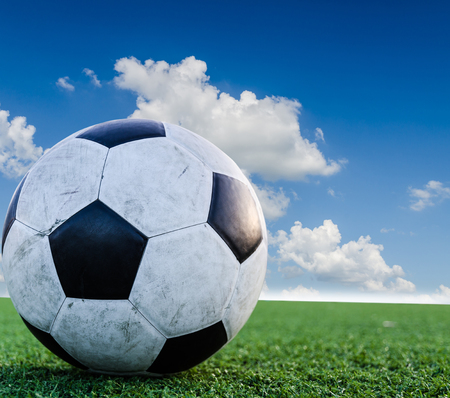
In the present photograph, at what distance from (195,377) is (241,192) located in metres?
1.48

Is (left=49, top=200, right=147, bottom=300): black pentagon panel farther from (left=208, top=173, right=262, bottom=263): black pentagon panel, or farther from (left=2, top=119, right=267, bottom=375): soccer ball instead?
(left=208, top=173, right=262, bottom=263): black pentagon panel

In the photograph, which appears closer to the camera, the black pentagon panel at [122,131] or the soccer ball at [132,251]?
the soccer ball at [132,251]

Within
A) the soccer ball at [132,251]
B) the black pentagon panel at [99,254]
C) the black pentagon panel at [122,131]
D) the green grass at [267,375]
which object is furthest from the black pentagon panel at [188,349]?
the black pentagon panel at [122,131]

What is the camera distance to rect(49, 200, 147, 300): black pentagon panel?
2092 mm

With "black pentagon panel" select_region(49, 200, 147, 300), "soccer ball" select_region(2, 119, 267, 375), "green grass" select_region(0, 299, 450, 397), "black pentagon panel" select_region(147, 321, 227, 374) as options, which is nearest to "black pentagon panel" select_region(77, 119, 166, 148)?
"soccer ball" select_region(2, 119, 267, 375)

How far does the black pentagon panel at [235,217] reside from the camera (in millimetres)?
2328

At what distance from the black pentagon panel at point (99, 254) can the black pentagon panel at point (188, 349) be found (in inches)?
19.4

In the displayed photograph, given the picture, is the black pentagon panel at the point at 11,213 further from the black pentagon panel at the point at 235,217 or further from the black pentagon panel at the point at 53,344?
the black pentagon panel at the point at 235,217

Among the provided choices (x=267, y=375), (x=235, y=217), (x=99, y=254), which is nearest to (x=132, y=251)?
(x=99, y=254)

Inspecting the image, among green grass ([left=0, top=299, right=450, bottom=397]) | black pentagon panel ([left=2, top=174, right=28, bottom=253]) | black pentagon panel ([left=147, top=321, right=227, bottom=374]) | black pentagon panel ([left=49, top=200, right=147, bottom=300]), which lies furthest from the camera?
black pentagon panel ([left=2, top=174, right=28, bottom=253])

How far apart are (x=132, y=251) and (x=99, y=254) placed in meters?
0.19

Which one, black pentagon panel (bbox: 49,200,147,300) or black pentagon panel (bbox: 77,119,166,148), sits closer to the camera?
black pentagon panel (bbox: 49,200,147,300)

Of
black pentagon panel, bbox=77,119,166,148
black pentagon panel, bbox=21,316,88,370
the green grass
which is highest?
black pentagon panel, bbox=77,119,166,148

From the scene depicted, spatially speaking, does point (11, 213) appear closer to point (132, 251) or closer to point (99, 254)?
point (99, 254)
